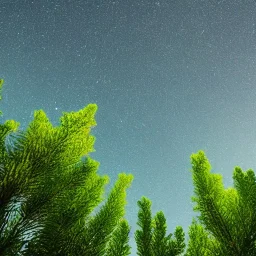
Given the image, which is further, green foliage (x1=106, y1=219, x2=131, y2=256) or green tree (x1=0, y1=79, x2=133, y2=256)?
green foliage (x1=106, y1=219, x2=131, y2=256)

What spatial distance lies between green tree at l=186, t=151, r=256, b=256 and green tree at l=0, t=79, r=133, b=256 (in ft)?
2.83

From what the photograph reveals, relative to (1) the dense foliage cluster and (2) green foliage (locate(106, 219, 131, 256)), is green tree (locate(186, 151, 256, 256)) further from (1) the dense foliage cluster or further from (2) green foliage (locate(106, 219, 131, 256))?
(2) green foliage (locate(106, 219, 131, 256))

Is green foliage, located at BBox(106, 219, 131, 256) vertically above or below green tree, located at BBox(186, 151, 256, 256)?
below

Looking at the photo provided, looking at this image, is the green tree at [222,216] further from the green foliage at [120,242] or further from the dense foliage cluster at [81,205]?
the green foliage at [120,242]

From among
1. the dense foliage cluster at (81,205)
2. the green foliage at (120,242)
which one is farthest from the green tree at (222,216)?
the green foliage at (120,242)

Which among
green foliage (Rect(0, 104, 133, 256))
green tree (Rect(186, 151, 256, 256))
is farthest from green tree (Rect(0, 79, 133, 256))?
green tree (Rect(186, 151, 256, 256))

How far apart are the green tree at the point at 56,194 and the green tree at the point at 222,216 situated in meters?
0.86

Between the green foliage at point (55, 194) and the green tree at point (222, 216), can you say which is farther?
the green tree at point (222, 216)

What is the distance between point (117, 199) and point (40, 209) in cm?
89

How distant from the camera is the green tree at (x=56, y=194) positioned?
2205mm

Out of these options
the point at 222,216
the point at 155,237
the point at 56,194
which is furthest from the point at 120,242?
the point at 222,216

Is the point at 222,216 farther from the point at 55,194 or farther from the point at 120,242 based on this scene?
the point at 55,194

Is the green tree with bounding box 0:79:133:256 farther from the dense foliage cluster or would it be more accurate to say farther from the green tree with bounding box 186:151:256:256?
the green tree with bounding box 186:151:256:256

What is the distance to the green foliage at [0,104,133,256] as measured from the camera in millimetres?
2203
